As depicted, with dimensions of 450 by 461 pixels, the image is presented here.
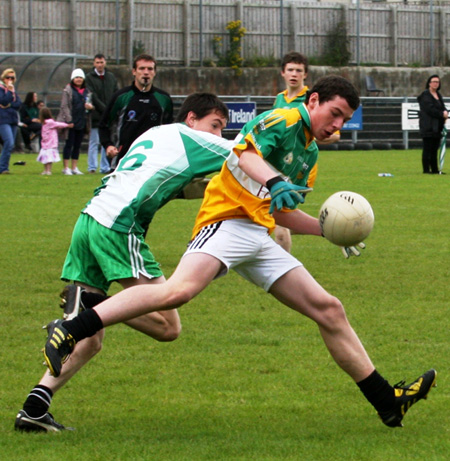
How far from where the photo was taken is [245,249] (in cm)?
486

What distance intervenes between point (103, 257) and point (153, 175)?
49cm

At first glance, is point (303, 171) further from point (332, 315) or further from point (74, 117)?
point (74, 117)

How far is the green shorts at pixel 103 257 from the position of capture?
5.06 m

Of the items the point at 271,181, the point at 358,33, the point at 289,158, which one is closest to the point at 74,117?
the point at 289,158

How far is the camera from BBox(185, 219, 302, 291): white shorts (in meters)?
4.83

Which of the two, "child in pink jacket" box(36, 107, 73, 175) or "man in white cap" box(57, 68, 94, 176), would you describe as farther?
"man in white cap" box(57, 68, 94, 176)

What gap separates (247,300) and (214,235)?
Answer: 140 inches

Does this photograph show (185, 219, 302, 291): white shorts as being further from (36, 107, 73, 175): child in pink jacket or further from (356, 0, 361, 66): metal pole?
(356, 0, 361, 66): metal pole

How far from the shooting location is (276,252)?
16.3ft

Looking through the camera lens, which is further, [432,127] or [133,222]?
[432,127]

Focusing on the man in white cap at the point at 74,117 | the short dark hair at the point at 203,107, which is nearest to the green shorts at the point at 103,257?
the short dark hair at the point at 203,107

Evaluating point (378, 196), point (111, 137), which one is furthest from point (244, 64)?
point (111, 137)

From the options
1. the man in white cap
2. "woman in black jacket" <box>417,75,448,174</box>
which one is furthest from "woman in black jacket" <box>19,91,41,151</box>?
"woman in black jacket" <box>417,75,448,174</box>

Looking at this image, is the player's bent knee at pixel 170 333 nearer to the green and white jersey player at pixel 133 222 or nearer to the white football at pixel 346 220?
the green and white jersey player at pixel 133 222
